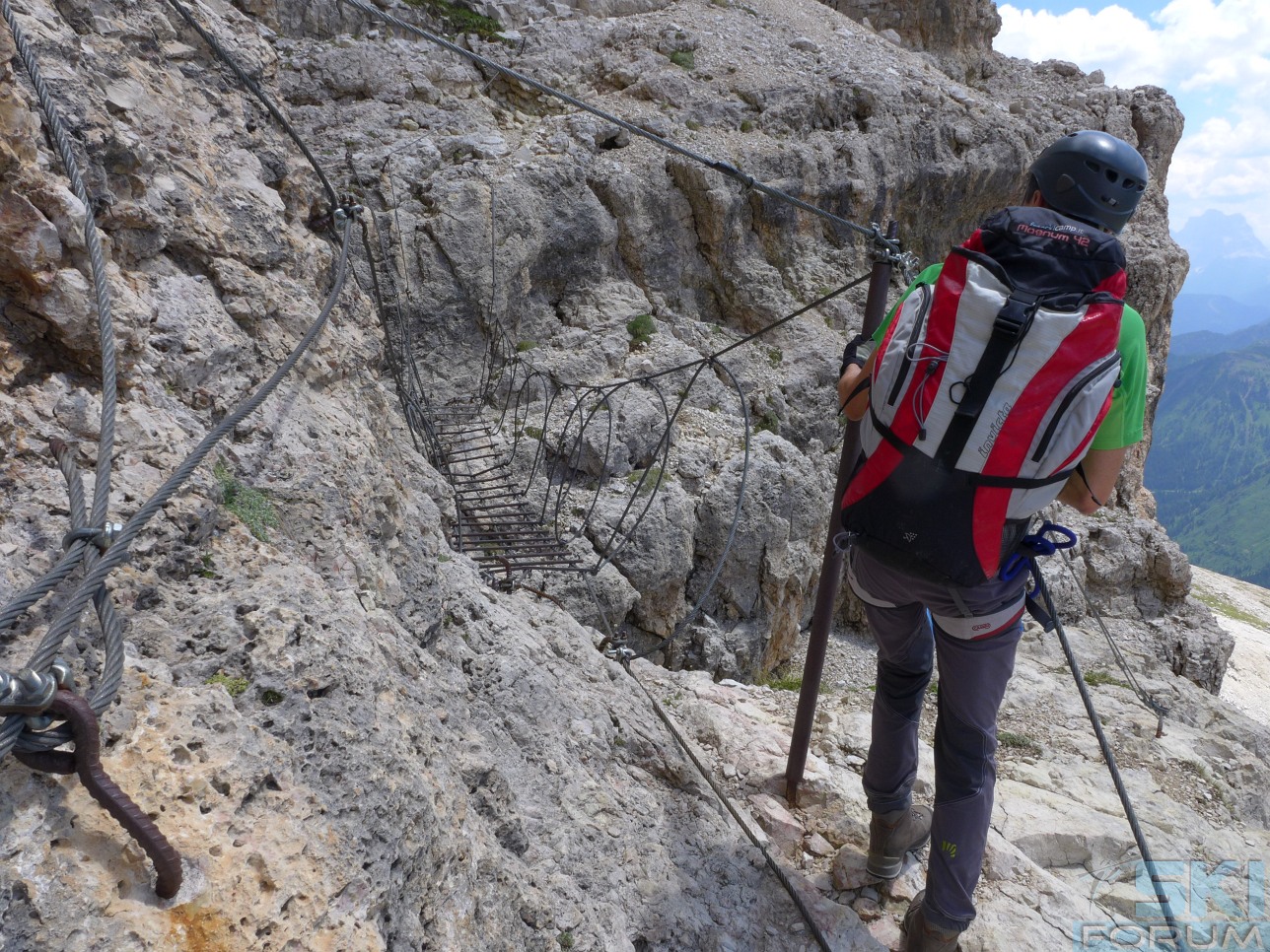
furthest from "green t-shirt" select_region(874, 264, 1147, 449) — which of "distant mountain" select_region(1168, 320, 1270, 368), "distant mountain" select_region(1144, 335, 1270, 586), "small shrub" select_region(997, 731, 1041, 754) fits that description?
"distant mountain" select_region(1168, 320, 1270, 368)

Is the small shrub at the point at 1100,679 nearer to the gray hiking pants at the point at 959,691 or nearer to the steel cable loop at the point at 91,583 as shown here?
the gray hiking pants at the point at 959,691

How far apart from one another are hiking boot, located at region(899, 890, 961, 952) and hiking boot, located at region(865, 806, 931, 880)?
27 centimetres

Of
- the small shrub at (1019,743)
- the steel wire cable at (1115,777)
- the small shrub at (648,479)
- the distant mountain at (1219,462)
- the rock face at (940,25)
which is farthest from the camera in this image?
the distant mountain at (1219,462)

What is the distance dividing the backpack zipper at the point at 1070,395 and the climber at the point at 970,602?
0.09m

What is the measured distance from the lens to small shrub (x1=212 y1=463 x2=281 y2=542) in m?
1.94

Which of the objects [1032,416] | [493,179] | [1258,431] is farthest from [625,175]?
[1258,431]

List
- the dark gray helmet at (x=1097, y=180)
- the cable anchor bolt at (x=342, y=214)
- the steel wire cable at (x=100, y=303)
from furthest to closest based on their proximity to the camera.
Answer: the cable anchor bolt at (x=342, y=214) → the dark gray helmet at (x=1097, y=180) → the steel wire cable at (x=100, y=303)

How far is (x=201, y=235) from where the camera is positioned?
2441mm

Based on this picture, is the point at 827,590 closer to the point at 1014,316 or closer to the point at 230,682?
the point at 1014,316

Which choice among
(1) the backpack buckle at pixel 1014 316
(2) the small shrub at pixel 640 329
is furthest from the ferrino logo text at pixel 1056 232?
(2) the small shrub at pixel 640 329

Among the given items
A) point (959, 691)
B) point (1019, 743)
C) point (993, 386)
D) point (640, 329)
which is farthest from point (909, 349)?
point (640, 329)

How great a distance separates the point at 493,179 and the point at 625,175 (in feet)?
5.69

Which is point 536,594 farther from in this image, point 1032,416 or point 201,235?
point 1032,416

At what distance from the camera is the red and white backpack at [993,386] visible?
196cm
